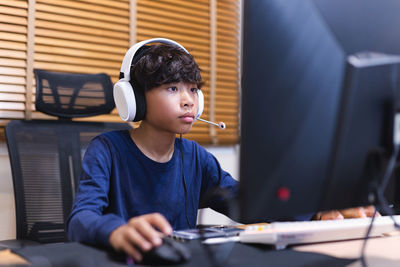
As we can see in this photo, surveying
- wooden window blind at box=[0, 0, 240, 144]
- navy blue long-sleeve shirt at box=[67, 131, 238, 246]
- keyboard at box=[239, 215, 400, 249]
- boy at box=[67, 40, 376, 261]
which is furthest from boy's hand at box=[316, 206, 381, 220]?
wooden window blind at box=[0, 0, 240, 144]

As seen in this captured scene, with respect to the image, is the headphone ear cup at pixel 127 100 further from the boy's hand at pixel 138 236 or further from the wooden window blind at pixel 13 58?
the wooden window blind at pixel 13 58

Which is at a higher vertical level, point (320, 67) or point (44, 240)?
point (320, 67)

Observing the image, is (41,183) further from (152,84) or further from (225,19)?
(225,19)

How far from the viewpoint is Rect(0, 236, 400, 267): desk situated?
0.58m

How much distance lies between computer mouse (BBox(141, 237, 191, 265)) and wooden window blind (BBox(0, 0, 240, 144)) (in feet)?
3.28

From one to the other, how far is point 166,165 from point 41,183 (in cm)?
51

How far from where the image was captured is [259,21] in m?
0.51

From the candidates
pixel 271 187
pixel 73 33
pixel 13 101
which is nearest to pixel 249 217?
pixel 271 187

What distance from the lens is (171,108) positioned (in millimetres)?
1062

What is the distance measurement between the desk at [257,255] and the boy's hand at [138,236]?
0.08ft

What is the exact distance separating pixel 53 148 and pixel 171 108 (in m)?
0.58

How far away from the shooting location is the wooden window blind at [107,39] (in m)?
1.74

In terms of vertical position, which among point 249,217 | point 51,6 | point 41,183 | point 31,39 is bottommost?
point 41,183

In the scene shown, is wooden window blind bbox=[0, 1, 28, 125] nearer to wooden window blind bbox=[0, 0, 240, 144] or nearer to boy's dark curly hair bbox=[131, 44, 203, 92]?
wooden window blind bbox=[0, 0, 240, 144]
